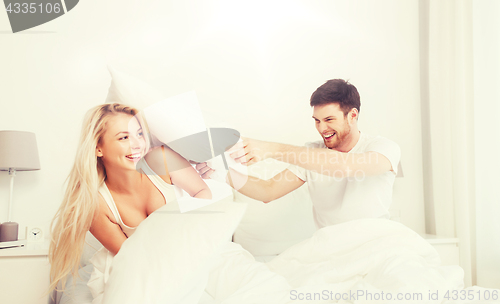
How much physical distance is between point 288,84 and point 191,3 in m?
0.69

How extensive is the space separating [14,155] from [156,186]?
0.91 meters

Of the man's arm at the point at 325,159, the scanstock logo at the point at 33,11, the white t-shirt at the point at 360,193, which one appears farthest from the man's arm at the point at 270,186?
the scanstock logo at the point at 33,11

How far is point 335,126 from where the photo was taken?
157 centimetres

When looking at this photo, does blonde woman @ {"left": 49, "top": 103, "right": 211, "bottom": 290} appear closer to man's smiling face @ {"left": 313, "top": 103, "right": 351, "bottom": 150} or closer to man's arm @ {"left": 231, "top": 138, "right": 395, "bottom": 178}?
man's arm @ {"left": 231, "top": 138, "right": 395, "bottom": 178}

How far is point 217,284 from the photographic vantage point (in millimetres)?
898

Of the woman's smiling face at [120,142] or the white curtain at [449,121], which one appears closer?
the woman's smiling face at [120,142]

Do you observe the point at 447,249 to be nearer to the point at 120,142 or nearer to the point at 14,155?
the point at 120,142

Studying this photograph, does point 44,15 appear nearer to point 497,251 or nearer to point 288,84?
point 288,84

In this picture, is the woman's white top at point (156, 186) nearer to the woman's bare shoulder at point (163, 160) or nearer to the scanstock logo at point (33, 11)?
the woman's bare shoulder at point (163, 160)

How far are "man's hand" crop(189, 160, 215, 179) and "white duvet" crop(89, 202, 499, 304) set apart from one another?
0.50ft

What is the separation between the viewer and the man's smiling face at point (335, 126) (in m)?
1.56

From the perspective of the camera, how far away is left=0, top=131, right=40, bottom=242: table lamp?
4.75 feet

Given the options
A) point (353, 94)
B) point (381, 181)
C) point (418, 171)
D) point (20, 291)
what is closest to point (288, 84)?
point (353, 94)

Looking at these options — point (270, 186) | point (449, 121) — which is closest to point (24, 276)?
point (270, 186)
